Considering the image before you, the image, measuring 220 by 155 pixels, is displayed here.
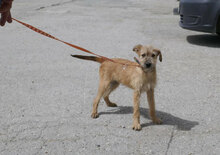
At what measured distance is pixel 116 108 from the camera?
4.91 meters

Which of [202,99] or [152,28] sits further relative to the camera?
[152,28]

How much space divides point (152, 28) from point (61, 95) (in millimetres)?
6035

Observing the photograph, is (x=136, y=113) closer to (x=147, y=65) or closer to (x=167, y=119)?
(x=167, y=119)

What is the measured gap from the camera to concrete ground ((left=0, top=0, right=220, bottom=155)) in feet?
12.7

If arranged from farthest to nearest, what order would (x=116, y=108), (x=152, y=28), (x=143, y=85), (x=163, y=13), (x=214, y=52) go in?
1. (x=163, y=13)
2. (x=152, y=28)
3. (x=214, y=52)
4. (x=116, y=108)
5. (x=143, y=85)

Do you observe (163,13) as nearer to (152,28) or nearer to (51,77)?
(152,28)

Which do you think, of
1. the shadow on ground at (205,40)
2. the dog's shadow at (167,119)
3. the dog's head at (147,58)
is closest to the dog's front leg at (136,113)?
the dog's shadow at (167,119)

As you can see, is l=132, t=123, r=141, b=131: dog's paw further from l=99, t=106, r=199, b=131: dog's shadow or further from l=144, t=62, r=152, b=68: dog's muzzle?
l=144, t=62, r=152, b=68: dog's muzzle

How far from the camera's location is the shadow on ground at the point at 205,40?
8752 millimetres

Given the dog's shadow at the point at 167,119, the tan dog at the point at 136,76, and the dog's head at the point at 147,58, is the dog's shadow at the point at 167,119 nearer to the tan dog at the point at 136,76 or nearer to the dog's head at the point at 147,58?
the tan dog at the point at 136,76

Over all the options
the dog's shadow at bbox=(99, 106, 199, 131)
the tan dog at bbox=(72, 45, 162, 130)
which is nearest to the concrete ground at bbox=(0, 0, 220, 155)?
the dog's shadow at bbox=(99, 106, 199, 131)

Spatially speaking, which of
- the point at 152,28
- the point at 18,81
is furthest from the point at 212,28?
the point at 18,81

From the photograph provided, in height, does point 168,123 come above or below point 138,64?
below

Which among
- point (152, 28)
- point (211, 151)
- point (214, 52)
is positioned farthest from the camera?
point (152, 28)
